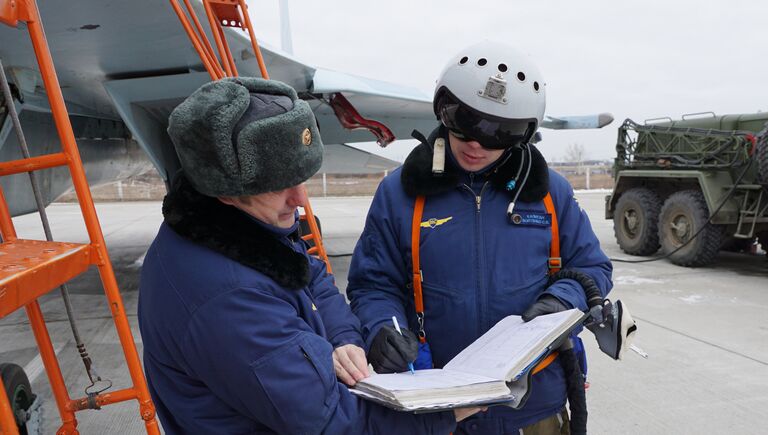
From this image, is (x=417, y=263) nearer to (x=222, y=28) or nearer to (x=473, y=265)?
(x=473, y=265)

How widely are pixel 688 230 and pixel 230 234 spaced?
7378mm

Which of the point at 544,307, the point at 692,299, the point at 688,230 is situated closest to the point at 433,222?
the point at 544,307

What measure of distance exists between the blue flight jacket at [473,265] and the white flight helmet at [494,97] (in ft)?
0.46

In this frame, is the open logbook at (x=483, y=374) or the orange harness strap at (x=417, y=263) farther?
the orange harness strap at (x=417, y=263)

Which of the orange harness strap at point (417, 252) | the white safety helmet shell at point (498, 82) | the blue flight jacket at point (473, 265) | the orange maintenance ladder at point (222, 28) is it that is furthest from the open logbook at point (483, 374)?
the orange maintenance ladder at point (222, 28)

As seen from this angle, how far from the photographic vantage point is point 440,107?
165cm

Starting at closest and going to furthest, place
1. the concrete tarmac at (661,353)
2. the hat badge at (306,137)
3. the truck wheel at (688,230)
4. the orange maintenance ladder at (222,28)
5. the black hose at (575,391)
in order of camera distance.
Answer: the hat badge at (306,137) → the black hose at (575,391) → the concrete tarmac at (661,353) → the orange maintenance ladder at (222,28) → the truck wheel at (688,230)

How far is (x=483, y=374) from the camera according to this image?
1151 mm

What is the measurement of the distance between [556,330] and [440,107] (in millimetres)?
789

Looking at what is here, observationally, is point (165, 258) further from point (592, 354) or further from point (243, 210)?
point (592, 354)

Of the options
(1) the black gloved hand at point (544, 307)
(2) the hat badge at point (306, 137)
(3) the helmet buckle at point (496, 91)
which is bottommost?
(1) the black gloved hand at point (544, 307)

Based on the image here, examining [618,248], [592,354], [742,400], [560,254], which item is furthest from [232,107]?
[618,248]

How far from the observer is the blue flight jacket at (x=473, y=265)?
1.54 m

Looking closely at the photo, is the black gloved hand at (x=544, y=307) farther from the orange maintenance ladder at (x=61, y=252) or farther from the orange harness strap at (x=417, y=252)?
the orange maintenance ladder at (x=61, y=252)
